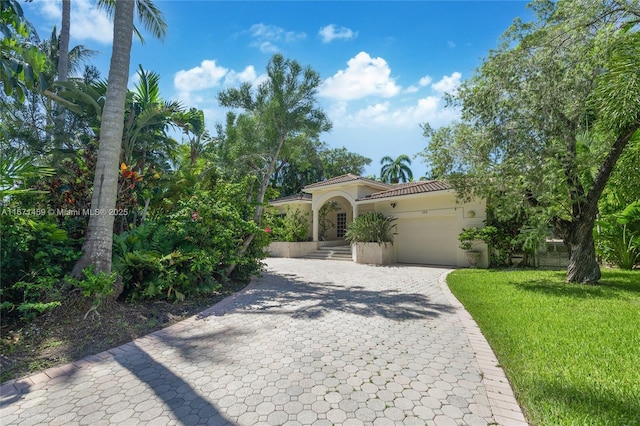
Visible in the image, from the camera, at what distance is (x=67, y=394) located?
12.3 ft

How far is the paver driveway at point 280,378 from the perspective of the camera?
3311 millimetres

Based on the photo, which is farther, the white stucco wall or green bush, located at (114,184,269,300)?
the white stucco wall

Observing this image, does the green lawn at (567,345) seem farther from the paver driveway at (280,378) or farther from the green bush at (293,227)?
the green bush at (293,227)

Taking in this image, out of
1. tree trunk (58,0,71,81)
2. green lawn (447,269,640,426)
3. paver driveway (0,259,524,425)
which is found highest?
tree trunk (58,0,71,81)

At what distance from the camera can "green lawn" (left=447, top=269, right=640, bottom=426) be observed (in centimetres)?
332

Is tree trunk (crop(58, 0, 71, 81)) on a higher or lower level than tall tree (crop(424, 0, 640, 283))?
higher

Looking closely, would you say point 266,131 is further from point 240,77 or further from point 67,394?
point 67,394

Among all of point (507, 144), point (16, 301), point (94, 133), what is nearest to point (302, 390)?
point (16, 301)

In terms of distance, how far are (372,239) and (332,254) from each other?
381 cm

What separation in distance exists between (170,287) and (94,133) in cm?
539

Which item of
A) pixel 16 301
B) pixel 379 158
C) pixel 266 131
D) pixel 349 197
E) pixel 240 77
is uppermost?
pixel 379 158

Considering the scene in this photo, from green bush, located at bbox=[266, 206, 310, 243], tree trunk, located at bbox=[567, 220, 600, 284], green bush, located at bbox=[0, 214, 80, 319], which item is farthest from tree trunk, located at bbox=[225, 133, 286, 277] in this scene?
tree trunk, located at bbox=[567, 220, 600, 284]

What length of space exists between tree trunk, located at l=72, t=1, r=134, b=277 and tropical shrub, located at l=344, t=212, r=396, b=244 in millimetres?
13427

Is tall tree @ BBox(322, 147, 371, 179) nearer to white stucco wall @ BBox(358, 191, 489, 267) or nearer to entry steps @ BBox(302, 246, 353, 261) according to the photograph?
entry steps @ BBox(302, 246, 353, 261)
